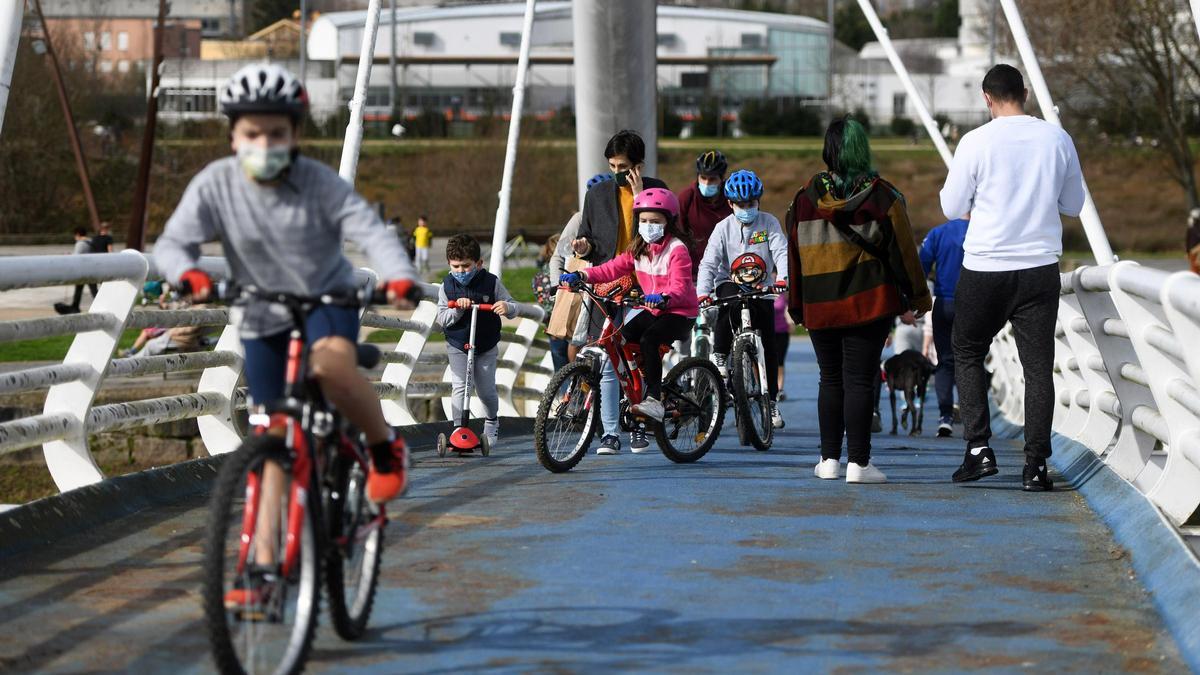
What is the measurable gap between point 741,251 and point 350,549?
23.3ft

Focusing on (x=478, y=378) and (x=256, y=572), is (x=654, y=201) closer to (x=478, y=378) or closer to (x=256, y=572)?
(x=478, y=378)

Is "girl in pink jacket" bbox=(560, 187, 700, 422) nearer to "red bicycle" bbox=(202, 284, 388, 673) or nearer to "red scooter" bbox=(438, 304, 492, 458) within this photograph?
"red scooter" bbox=(438, 304, 492, 458)

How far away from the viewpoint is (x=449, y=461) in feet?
35.0

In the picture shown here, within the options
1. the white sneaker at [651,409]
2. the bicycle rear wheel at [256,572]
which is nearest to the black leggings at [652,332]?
the white sneaker at [651,409]

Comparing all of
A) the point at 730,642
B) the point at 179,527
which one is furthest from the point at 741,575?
the point at 179,527

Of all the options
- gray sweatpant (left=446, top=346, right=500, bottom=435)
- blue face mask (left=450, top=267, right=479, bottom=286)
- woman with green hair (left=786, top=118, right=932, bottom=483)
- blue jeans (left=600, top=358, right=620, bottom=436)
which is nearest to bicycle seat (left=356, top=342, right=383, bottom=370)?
woman with green hair (left=786, top=118, right=932, bottom=483)

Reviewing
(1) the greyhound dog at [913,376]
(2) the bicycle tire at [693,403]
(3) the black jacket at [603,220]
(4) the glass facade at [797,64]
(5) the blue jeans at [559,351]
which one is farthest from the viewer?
(4) the glass facade at [797,64]

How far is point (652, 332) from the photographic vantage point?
10461 millimetres

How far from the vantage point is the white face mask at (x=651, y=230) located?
1031 centimetres

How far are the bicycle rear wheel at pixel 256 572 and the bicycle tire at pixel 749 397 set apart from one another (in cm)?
686

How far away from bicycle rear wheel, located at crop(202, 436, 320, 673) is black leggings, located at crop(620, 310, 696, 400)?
564 centimetres

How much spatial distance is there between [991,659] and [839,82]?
105m

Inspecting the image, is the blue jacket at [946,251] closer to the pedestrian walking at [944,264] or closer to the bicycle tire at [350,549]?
the pedestrian walking at [944,264]

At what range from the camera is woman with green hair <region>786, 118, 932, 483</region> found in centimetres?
908
